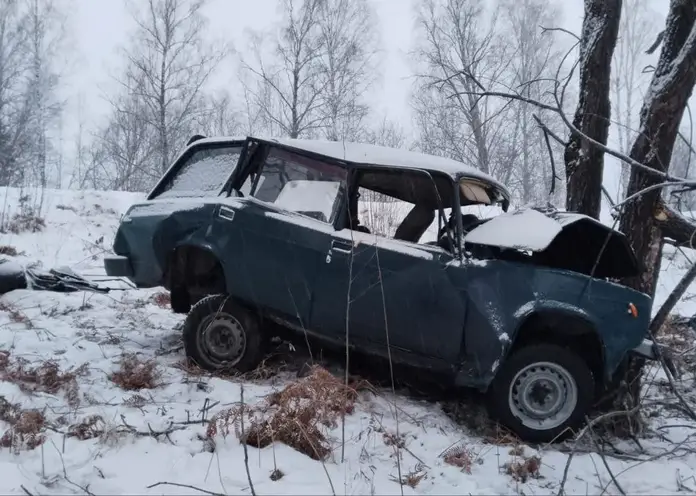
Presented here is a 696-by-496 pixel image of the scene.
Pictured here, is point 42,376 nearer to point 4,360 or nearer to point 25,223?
point 4,360

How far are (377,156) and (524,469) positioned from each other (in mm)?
2427

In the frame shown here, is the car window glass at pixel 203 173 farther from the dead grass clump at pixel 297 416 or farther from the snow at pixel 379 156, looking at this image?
the dead grass clump at pixel 297 416

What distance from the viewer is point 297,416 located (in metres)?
3.21

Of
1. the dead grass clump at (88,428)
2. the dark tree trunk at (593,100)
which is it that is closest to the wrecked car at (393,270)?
the dark tree trunk at (593,100)

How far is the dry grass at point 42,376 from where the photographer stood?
3.64 m

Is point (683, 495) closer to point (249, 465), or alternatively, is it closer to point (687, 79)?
point (249, 465)

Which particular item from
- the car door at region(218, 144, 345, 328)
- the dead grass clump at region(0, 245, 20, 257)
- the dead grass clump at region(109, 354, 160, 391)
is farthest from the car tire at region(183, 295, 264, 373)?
the dead grass clump at region(0, 245, 20, 257)

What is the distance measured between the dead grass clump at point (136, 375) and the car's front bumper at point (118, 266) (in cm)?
76

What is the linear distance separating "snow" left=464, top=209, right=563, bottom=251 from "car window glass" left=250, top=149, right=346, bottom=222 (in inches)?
43.2

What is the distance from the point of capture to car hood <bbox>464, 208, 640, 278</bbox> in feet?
11.9

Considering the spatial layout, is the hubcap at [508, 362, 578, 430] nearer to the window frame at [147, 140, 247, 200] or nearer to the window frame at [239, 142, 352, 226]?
the window frame at [239, 142, 352, 226]

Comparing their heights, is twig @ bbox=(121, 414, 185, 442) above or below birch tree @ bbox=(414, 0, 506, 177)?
below

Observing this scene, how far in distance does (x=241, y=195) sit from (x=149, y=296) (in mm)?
3318

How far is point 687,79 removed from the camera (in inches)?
175
